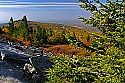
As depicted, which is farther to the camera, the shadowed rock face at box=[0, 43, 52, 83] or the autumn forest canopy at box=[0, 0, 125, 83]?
the shadowed rock face at box=[0, 43, 52, 83]

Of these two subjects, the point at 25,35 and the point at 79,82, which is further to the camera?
the point at 25,35

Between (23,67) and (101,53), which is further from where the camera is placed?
(23,67)

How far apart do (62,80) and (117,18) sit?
3233 millimetres

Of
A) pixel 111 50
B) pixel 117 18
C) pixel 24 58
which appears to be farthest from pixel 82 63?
pixel 24 58

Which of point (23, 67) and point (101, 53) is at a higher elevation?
point (101, 53)

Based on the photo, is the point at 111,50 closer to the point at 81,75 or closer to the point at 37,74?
the point at 81,75

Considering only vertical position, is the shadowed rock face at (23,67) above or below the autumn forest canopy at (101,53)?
below

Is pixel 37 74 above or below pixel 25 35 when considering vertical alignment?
above

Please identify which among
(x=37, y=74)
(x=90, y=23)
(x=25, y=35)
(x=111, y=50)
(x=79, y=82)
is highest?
(x=90, y=23)

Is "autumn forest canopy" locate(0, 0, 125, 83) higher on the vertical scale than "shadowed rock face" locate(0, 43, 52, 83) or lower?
higher

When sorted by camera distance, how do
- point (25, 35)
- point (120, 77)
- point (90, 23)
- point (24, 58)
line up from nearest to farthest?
point (120, 77) → point (90, 23) → point (24, 58) → point (25, 35)

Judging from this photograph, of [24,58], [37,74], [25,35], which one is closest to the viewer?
[37,74]

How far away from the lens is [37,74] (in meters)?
30.9

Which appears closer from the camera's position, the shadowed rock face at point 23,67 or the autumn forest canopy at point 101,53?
the autumn forest canopy at point 101,53
